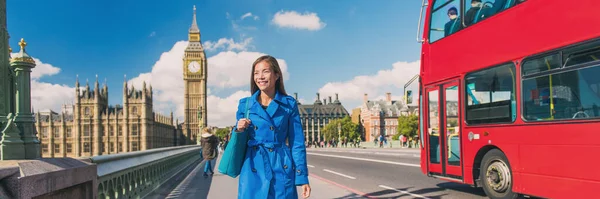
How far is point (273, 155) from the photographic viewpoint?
3568mm

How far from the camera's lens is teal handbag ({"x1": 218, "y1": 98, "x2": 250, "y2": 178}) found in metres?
3.55

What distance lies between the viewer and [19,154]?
4148 mm

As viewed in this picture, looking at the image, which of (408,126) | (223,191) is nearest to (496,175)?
(223,191)

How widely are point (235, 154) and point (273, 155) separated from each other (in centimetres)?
29

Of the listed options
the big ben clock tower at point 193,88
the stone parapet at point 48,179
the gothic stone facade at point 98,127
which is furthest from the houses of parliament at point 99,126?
the stone parapet at point 48,179

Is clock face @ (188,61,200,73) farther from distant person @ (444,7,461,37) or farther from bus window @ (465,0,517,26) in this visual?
bus window @ (465,0,517,26)

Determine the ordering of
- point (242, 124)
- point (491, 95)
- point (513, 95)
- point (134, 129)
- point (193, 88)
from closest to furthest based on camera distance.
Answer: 1. point (242, 124)
2. point (513, 95)
3. point (491, 95)
4. point (134, 129)
5. point (193, 88)

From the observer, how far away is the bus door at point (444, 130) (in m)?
9.94

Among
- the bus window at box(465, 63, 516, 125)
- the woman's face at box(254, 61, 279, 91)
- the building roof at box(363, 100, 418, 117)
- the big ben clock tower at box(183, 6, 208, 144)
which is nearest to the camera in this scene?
the woman's face at box(254, 61, 279, 91)

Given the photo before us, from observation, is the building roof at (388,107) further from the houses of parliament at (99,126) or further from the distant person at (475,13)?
the distant person at (475,13)

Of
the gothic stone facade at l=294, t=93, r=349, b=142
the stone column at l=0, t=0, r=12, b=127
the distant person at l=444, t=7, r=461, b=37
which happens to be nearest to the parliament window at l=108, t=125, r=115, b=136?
the gothic stone facade at l=294, t=93, r=349, b=142

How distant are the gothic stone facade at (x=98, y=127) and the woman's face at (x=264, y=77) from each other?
10912cm

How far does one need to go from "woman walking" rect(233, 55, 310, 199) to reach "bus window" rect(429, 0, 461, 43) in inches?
284

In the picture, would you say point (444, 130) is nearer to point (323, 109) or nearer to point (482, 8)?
point (482, 8)
